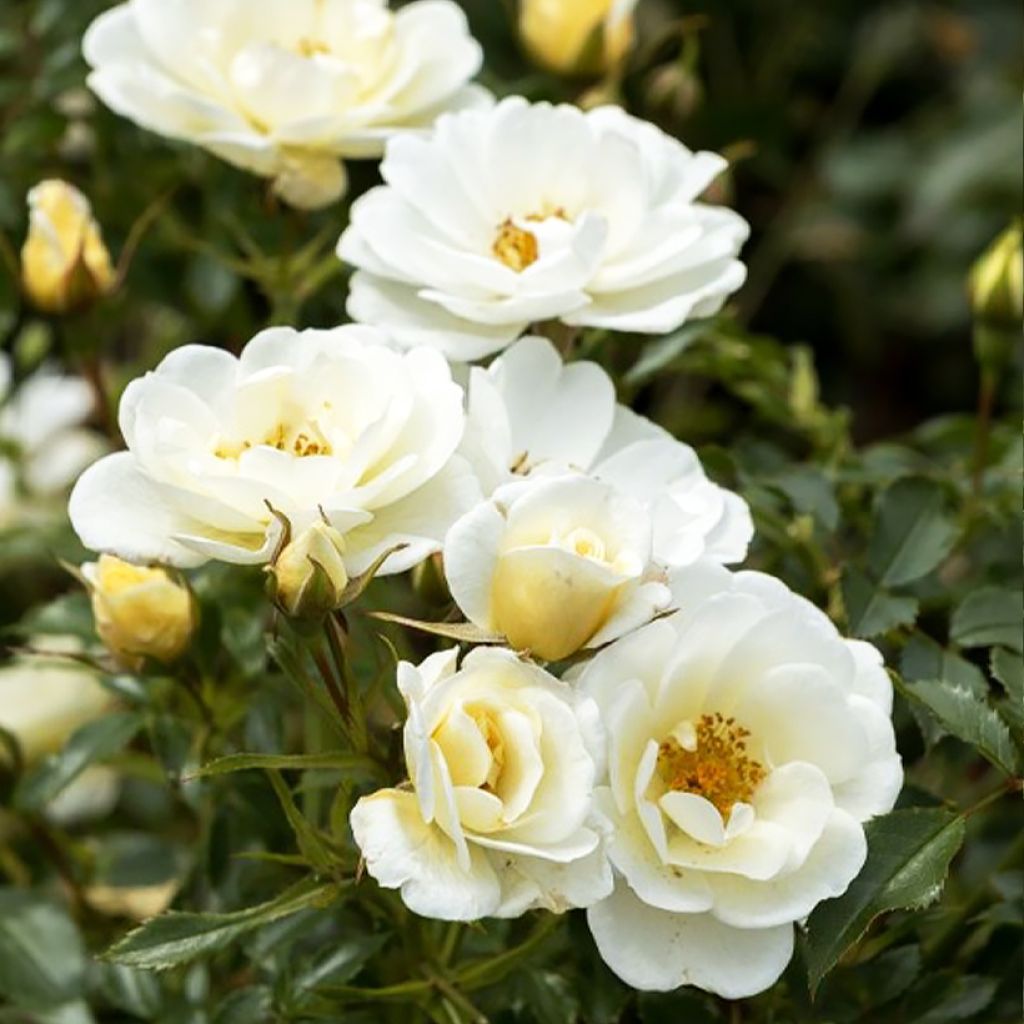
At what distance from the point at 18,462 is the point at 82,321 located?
0.27 m

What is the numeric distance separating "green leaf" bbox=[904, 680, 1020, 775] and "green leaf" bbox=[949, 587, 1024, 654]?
9 cm

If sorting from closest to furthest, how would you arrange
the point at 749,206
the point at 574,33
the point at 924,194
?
1. the point at 574,33
2. the point at 924,194
3. the point at 749,206

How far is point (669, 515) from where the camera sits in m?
0.63

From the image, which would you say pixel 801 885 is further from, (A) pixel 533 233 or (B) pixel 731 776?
(A) pixel 533 233

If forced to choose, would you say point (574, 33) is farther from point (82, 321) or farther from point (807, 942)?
point (807, 942)

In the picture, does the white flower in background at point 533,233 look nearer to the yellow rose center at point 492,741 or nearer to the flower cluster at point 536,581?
the flower cluster at point 536,581

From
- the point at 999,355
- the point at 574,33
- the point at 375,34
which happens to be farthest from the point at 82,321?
the point at 999,355

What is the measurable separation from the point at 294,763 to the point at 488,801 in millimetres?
68

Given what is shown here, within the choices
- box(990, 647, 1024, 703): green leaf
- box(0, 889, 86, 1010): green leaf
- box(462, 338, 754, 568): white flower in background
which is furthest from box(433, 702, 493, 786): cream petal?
box(0, 889, 86, 1010): green leaf

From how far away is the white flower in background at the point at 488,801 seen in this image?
1.78 feet

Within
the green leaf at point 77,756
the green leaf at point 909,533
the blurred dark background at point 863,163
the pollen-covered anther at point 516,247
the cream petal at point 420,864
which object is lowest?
the blurred dark background at point 863,163

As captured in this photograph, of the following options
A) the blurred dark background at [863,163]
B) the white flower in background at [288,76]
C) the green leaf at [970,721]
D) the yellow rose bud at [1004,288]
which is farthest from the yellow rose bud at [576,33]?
the green leaf at [970,721]

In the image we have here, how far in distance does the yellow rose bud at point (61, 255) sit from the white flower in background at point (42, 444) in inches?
11.4

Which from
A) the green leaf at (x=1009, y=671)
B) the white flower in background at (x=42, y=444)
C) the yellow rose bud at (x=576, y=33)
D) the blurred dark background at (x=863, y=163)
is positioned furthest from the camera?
the blurred dark background at (x=863, y=163)
